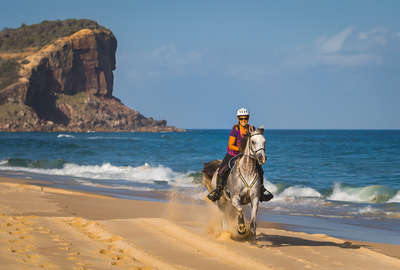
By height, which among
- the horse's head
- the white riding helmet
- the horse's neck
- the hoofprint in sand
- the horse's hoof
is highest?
the white riding helmet

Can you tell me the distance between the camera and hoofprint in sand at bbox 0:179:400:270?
25.9ft

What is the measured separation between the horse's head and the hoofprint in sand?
1.87 meters

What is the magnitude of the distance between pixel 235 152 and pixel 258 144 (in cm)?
133

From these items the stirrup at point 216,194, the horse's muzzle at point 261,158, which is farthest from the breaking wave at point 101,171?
the horse's muzzle at point 261,158

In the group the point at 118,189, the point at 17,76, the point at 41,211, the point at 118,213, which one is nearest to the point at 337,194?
the point at 118,189

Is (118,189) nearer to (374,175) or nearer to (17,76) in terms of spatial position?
(374,175)

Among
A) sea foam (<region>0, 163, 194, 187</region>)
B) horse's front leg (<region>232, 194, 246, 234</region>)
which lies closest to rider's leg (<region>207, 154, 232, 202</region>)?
horse's front leg (<region>232, 194, 246, 234</region>)

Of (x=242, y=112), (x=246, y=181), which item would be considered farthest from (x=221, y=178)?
(x=242, y=112)

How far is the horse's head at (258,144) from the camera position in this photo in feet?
31.4

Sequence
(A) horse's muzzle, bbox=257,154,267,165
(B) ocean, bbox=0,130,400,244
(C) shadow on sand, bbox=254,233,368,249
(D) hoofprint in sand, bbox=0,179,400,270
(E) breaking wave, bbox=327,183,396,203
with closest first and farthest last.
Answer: (D) hoofprint in sand, bbox=0,179,400,270 < (A) horse's muzzle, bbox=257,154,267,165 < (C) shadow on sand, bbox=254,233,368,249 < (B) ocean, bbox=0,130,400,244 < (E) breaking wave, bbox=327,183,396,203

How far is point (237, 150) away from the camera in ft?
35.5

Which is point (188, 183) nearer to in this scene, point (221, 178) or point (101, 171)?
point (101, 171)

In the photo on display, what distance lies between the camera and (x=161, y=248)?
31.0 ft

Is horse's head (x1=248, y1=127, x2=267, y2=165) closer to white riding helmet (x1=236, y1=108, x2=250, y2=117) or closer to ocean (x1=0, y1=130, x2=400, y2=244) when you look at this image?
white riding helmet (x1=236, y1=108, x2=250, y2=117)
